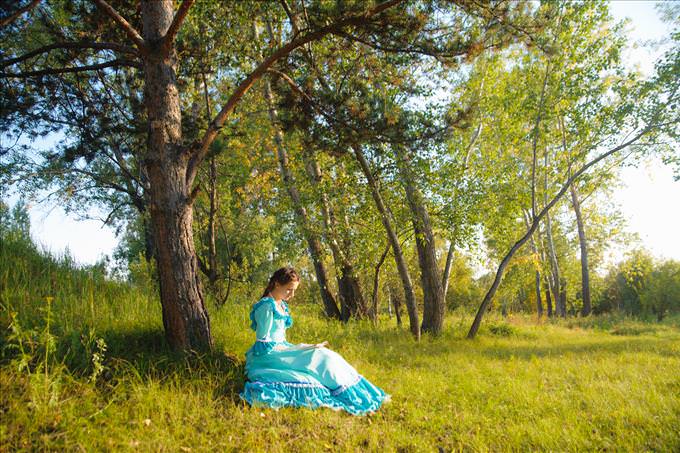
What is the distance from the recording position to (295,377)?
3.93 meters

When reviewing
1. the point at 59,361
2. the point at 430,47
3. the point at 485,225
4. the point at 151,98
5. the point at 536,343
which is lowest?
the point at 536,343

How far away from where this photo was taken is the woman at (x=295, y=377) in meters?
3.80

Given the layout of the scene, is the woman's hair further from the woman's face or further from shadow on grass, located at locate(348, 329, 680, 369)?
shadow on grass, located at locate(348, 329, 680, 369)

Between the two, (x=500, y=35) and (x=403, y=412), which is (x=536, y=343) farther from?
(x=500, y=35)

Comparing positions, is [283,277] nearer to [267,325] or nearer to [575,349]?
[267,325]

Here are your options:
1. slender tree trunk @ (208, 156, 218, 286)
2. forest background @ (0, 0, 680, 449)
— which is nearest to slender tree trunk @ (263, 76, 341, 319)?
forest background @ (0, 0, 680, 449)

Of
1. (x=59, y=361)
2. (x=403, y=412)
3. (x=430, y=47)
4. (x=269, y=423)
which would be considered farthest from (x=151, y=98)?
(x=403, y=412)

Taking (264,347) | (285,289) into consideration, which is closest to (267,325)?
(264,347)

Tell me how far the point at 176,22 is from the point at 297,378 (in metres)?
3.86

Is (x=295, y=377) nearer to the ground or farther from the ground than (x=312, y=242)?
nearer to the ground

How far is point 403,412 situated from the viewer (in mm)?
4059

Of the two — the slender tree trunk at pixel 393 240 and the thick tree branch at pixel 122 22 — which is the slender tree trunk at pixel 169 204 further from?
the slender tree trunk at pixel 393 240

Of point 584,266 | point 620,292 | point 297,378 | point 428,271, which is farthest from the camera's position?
point 620,292

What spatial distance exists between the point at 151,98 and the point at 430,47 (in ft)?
10.8
